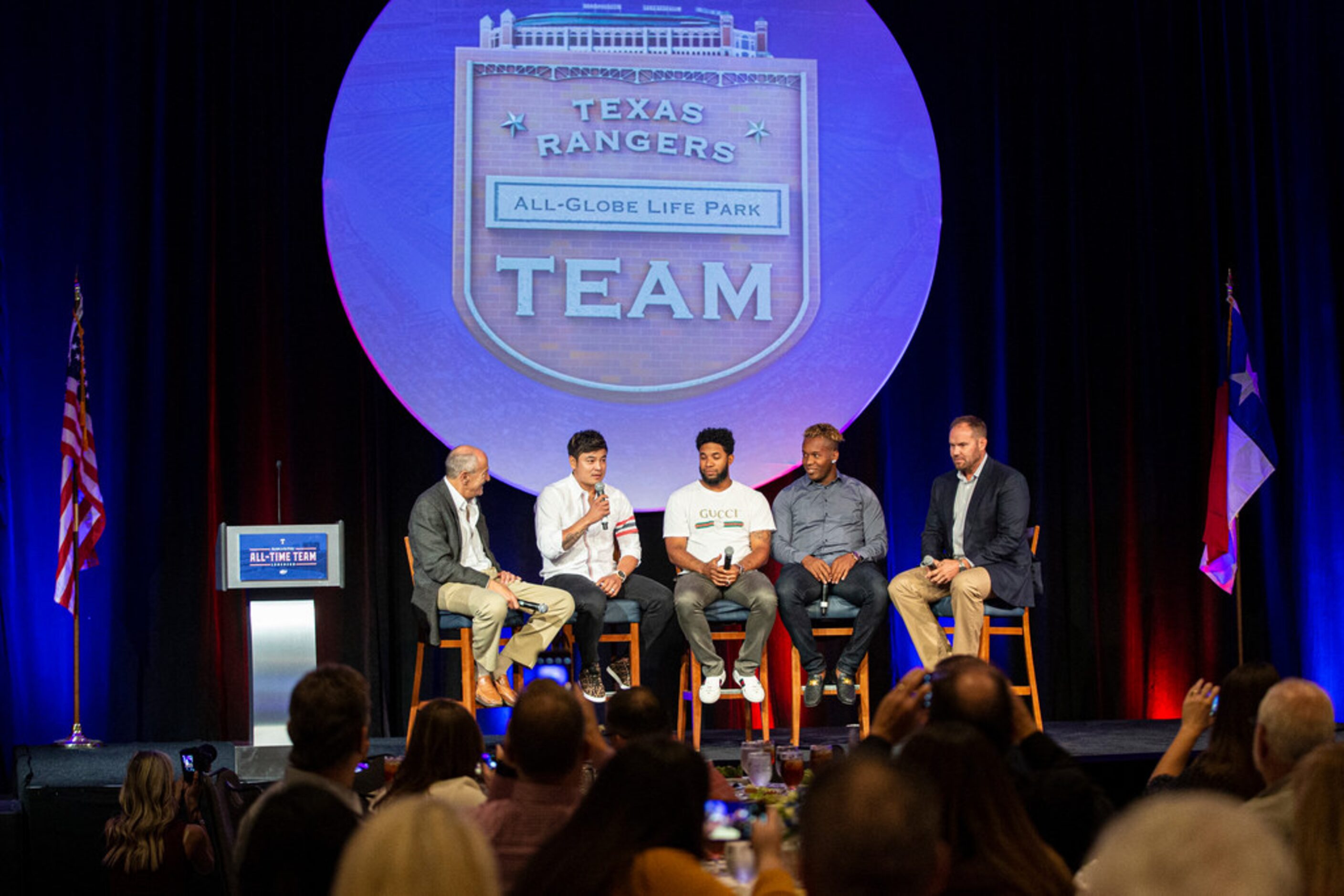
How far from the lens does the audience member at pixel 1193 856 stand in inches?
37.3

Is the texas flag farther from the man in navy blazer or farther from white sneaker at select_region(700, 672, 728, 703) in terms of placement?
white sneaker at select_region(700, 672, 728, 703)

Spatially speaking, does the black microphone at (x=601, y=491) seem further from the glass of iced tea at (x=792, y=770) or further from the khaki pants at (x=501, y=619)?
the glass of iced tea at (x=792, y=770)

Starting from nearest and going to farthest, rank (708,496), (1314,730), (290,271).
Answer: (1314,730) < (708,496) < (290,271)

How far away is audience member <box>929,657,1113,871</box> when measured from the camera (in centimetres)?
223

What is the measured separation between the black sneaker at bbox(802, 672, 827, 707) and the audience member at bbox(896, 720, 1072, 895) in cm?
345

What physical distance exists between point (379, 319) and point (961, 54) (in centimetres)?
300

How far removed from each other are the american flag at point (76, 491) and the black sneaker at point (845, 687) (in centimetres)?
296

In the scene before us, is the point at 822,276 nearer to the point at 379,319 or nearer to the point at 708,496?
the point at 708,496

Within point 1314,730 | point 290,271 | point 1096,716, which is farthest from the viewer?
point 1096,716

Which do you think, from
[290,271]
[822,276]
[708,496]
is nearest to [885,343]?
[822,276]

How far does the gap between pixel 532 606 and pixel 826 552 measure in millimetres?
1225

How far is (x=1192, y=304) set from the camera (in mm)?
6527

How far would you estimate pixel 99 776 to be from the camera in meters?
4.44

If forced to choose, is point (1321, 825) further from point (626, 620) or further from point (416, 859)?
point (626, 620)
